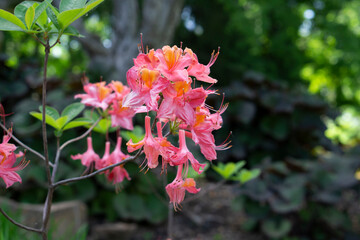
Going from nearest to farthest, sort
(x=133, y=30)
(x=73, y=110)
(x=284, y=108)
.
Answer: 1. (x=73, y=110)
2. (x=284, y=108)
3. (x=133, y=30)

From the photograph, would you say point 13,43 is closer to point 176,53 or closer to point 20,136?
point 20,136

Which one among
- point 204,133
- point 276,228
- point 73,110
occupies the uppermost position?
point 204,133

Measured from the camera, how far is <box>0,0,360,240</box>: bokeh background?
2.73 m

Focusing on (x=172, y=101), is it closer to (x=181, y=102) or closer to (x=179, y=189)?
(x=181, y=102)

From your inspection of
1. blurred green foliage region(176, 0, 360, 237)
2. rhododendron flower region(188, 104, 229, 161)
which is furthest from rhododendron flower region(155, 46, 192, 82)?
blurred green foliage region(176, 0, 360, 237)

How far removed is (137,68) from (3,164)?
0.39 metres

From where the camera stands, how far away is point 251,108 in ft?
13.7

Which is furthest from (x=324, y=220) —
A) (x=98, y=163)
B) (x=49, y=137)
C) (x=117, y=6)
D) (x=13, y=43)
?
(x=13, y=43)

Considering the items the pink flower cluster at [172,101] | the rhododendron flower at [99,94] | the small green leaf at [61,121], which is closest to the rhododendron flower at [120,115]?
the rhododendron flower at [99,94]

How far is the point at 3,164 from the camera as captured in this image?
2.45 ft

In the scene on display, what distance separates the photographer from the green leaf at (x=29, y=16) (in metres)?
0.65

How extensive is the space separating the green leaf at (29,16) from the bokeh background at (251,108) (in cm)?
79

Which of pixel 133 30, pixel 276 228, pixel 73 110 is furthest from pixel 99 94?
pixel 133 30

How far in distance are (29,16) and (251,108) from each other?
12.2 ft
